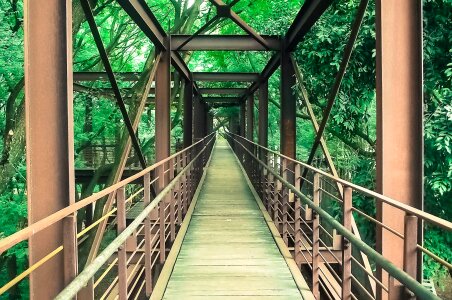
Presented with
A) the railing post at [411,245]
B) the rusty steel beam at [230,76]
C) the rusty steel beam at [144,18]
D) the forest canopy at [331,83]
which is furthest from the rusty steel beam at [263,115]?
the railing post at [411,245]

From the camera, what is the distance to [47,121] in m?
3.28

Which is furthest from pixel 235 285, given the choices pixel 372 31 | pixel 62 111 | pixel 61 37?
pixel 372 31

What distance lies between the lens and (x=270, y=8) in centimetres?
1315

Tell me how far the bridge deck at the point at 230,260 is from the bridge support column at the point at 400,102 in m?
1.43

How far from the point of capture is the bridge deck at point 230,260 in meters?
4.67

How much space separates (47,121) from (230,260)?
326 cm

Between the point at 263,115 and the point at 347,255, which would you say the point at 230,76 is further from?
the point at 347,255

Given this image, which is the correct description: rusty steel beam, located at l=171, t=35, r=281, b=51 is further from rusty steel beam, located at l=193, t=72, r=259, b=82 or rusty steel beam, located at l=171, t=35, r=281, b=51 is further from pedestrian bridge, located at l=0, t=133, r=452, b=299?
rusty steel beam, located at l=193, t=72, r=259, b=82

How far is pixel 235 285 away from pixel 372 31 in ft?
16.8

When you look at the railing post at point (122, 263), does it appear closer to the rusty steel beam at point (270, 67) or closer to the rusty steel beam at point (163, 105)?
the rusty steel beam at point (163, 105)

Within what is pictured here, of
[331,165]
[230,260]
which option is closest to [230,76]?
[331,165]

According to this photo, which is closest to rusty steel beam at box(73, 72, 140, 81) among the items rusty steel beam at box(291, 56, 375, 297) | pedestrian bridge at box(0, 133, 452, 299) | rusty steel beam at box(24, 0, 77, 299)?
pedestrian bridge at box(0, 133, 452, 299)

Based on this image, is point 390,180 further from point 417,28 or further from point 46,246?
point 46,246

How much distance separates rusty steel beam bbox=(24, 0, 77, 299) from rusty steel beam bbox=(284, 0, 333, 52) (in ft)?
13.1
